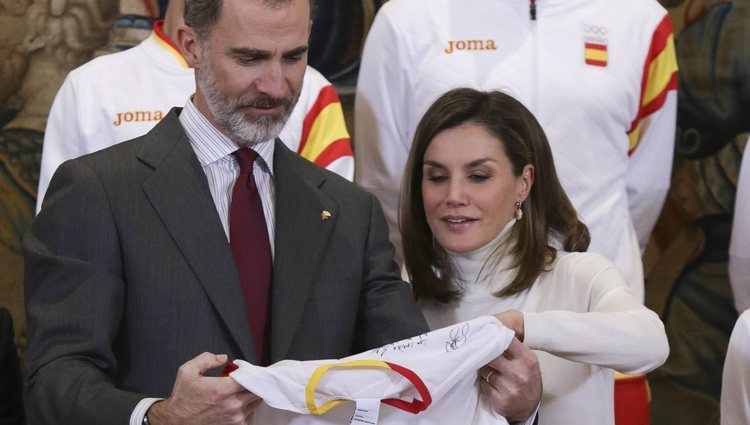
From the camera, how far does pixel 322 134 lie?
12.7 feet

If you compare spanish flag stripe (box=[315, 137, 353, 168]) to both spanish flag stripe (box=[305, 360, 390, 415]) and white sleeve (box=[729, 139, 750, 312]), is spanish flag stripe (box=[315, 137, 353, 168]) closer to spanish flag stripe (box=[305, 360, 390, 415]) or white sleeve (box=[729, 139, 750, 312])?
white sleeve (box=[729, 139, 750, 312])

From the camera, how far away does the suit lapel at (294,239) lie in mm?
2664

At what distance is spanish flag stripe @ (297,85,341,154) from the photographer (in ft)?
12.6

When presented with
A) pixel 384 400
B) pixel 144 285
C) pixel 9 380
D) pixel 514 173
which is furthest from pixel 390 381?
pixel 9 380

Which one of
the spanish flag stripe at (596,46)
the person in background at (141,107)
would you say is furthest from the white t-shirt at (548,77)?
the person in background at (141,107)

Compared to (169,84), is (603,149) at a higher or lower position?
lower

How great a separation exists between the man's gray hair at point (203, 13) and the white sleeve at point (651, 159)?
1630 millimetres

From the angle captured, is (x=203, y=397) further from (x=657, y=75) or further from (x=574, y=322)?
(x=657, y=75)

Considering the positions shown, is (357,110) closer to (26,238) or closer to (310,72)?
(310,72)

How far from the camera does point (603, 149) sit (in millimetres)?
3812

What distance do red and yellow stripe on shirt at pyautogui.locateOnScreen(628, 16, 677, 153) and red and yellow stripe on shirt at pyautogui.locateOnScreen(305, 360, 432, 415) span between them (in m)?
1.66

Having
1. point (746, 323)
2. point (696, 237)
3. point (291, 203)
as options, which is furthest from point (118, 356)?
point (696, 237)

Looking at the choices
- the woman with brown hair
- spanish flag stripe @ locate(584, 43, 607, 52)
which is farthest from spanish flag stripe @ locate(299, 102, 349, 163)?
spanish flag stripe @ locate(584, 43, 607, 52)

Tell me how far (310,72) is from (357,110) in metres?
0.17
